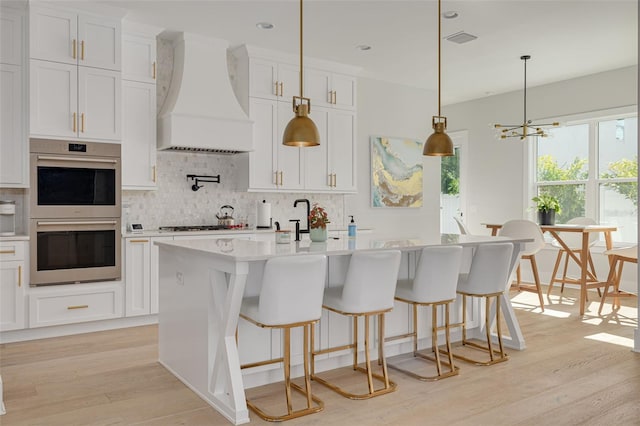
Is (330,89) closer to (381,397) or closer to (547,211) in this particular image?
(547,211)

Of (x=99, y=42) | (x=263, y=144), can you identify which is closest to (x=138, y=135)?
(x=99, y=42)

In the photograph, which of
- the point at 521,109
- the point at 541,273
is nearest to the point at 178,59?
the point at 521,109

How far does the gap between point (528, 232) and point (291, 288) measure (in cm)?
371

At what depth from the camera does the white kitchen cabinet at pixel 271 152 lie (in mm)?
5570

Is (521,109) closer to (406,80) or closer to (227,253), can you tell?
(406,80)

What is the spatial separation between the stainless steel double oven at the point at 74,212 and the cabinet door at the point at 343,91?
2696 mm

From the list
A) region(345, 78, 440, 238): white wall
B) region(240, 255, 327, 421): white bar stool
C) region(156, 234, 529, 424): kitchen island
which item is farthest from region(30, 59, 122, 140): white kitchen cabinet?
region(345, 78, 440, 238): white wall

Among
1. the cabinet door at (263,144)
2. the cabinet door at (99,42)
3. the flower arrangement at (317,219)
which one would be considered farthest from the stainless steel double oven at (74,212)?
the flower arrangement at (317,219)

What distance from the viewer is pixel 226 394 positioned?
288 centimetres

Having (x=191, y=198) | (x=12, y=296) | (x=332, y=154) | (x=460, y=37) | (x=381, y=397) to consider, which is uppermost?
Result: (x=460, y=37)

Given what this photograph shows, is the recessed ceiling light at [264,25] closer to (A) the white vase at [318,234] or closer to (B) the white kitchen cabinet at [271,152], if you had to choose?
(B) the white kitchen cabinet at [271,152]

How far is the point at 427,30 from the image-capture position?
5012mm

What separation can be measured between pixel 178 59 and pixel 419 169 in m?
3.73

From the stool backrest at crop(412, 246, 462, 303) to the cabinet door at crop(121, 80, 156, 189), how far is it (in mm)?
2924
